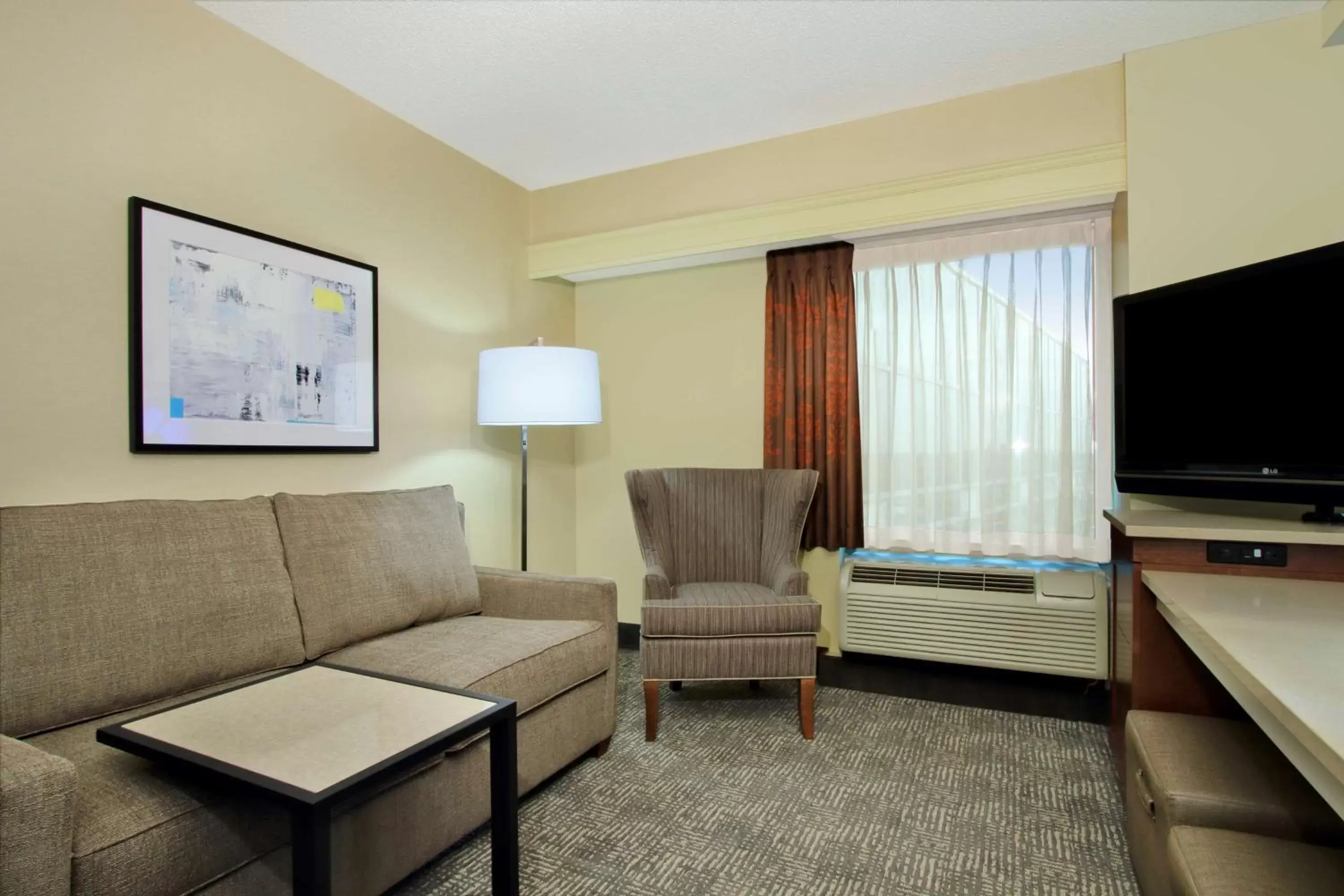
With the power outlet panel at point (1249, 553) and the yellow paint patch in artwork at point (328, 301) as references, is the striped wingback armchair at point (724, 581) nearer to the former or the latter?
the power outlet panel at point (1249, 553)

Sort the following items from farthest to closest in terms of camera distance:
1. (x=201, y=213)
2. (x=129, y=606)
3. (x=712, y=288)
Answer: (x=712, y=288)
(x=201, y=213)
(x=129, y=606)

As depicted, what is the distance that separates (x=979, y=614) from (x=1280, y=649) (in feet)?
6.26

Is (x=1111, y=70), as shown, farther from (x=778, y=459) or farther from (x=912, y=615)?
(x=912, y=615)

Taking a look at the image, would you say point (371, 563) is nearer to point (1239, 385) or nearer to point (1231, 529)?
point (1231, 529)

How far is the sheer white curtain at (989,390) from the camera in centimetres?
290

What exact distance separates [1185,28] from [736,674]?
2783 millimetres

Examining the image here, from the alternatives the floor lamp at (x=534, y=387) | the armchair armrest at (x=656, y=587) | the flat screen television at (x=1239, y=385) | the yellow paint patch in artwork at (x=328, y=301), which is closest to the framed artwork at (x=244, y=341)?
the yellow paint patch in artwork at (x=328, y=301)

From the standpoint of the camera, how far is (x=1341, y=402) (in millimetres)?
1807

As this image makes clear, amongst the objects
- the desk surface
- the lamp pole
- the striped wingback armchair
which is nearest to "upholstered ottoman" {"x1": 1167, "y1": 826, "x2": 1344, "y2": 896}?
the desk surface

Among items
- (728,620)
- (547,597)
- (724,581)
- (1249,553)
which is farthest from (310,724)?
(1249,553)

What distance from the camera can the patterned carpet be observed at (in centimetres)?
172

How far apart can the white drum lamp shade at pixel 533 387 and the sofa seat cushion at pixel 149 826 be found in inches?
68.4

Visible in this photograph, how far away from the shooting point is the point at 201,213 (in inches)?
87.0

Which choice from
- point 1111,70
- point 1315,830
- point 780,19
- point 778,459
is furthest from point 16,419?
point 1111,70
